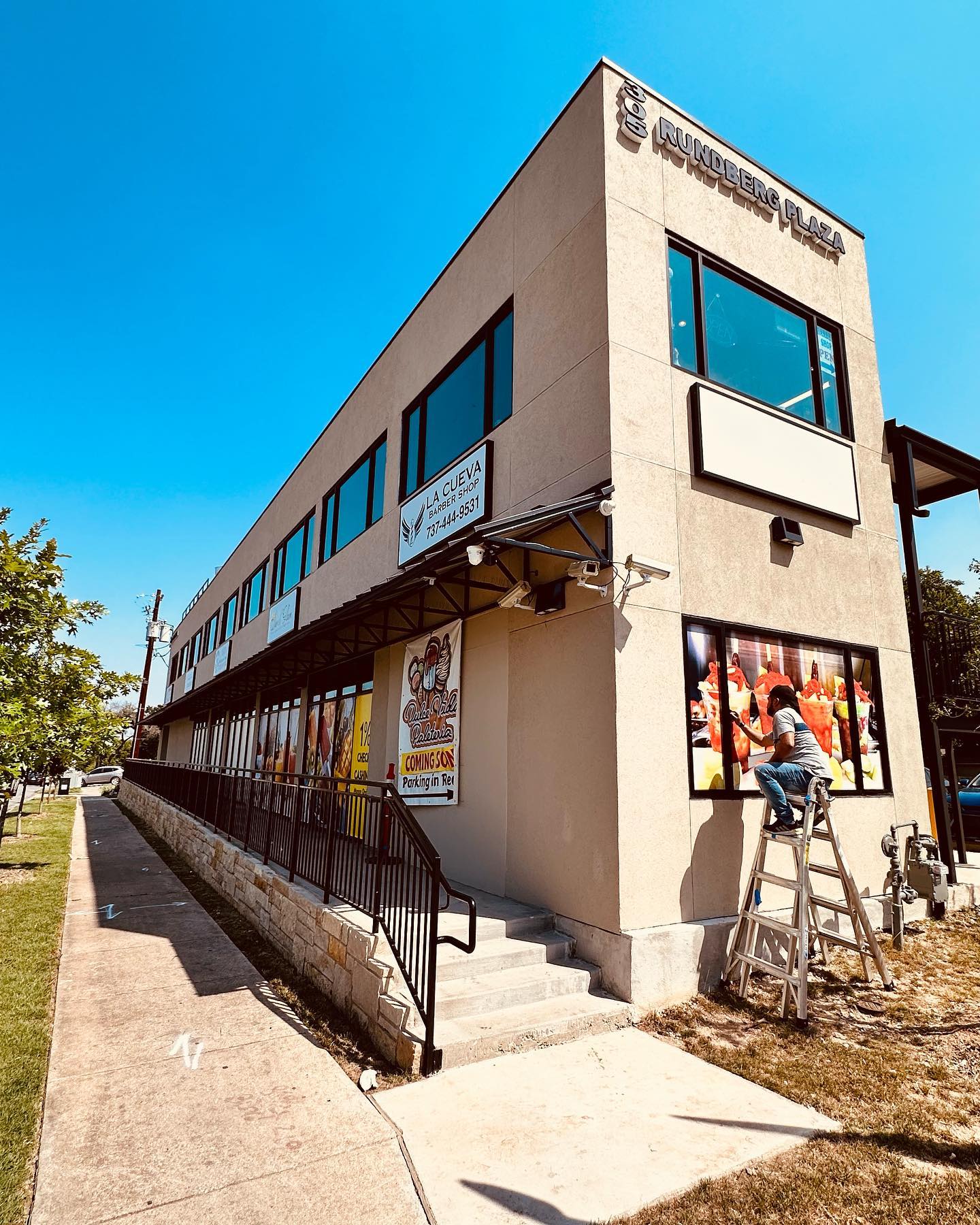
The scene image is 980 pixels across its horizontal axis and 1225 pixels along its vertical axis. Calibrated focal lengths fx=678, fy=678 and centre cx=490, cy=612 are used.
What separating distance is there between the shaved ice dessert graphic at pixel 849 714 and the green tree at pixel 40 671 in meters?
10.0

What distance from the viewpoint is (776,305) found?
8.34m

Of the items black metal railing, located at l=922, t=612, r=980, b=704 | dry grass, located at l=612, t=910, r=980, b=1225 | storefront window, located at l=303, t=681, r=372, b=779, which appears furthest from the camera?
storefront window, located at l=303, t=681, r=372, b=779

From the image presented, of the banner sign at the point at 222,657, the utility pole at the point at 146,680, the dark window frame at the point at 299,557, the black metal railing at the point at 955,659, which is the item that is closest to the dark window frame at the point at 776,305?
the black metal railing at the point at 955,659

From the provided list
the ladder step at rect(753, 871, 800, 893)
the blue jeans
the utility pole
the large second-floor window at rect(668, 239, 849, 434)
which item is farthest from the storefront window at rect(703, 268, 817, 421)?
the utility pole

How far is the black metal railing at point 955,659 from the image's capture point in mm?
8820

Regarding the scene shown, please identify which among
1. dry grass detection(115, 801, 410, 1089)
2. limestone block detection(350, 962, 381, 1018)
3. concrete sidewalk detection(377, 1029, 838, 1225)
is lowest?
dry grass detection(115, 801, 410, 1089)

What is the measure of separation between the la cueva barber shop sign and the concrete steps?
8006 millimetres

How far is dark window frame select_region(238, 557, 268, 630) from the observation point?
19.9 metres

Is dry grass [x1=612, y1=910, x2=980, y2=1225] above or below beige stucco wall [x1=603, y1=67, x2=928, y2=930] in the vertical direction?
below

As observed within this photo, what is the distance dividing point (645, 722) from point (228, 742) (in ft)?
61.0

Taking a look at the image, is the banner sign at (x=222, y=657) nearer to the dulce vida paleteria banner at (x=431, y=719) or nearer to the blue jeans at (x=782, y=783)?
the dulce vida paleteria banner at (x=431, y=719)

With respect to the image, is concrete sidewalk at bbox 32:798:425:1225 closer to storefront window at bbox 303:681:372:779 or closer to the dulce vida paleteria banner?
the dulce vida paleteria banner

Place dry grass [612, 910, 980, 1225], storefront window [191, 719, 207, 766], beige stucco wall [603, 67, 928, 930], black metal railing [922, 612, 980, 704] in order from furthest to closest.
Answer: storefront window [191, 719, 207, 766] → black metal railing [922, 612, 980, 704] → beige stucco wall [603, 67, 928, 930] → dry grass [612, 910, 980, 1225]

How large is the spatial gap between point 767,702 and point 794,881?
74.0 inches
